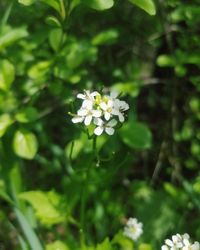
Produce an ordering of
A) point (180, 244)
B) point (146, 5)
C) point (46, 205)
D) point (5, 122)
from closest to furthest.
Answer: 1. point (146, 5)
2. point (180, 244)
3. point (5, 122)
4. point (46, 205)

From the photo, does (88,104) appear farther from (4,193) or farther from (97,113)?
(4,193)

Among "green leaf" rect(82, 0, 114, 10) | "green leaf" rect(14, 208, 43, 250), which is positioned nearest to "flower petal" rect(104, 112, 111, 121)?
"green leaf" rect(82, 0, 114, 10)

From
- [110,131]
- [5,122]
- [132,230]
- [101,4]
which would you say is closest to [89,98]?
[110,131]

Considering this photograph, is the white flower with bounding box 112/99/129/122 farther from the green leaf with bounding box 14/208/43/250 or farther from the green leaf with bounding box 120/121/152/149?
the green leaf with bounding box 14/208/43/250

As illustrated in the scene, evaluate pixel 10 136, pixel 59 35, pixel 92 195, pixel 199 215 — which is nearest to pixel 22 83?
pixel 10 136

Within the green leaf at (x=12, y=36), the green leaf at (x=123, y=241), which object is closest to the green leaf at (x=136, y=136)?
the green leaf at (x=123, y=241)

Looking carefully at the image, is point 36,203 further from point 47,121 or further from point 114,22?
point 114,22
